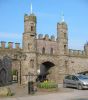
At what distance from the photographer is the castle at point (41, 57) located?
1929 inches

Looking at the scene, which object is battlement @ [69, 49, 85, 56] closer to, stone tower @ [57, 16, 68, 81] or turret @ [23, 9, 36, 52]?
stone tower @ [57, 16, 68, 81]

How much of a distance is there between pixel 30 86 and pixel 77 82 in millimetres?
7311

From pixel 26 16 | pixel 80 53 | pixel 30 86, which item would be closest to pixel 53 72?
pixel 80 53

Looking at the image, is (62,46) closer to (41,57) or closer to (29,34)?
(41,57)

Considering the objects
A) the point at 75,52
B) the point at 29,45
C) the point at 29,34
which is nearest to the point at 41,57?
the point at 29,45

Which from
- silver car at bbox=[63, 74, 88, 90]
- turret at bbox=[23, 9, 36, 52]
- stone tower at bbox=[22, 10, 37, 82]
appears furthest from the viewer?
turret at bbox=[23, 9, 36, 52]

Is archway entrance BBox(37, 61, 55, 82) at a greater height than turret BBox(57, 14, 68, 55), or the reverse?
turret BBox(57, 14, 68, 55)

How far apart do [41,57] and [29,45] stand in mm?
3010

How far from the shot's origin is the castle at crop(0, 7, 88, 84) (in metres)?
49.0

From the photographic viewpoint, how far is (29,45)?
49031 millimetres

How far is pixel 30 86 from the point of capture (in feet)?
79.0

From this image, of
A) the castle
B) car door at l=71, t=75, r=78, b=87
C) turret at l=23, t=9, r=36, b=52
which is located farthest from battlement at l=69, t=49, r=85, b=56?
car door at l=71, t=75, r=78, b=87

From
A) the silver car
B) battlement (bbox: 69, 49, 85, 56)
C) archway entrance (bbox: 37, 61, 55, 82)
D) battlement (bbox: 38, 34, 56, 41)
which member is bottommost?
the silver car

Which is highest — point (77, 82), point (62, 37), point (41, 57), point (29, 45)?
point (62, 37)
